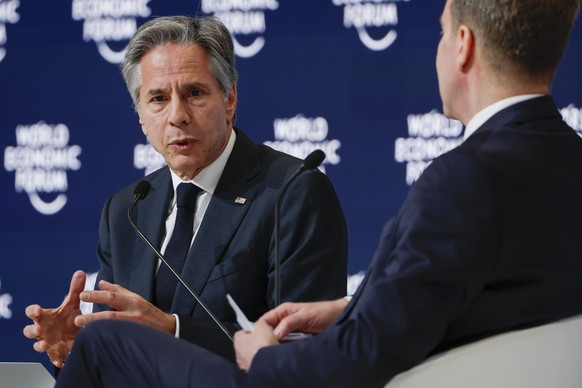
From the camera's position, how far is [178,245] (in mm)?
2891

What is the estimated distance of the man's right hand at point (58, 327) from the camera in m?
2.61

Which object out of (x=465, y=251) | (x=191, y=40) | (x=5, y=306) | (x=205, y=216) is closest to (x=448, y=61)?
(x=465, y=251)

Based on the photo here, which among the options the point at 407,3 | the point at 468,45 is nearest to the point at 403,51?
the point at 407,3

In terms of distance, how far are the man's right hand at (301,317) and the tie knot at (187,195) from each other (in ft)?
3.16

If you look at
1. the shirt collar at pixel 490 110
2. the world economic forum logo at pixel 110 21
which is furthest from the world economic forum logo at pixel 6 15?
the shirt collar at pixel 490 110

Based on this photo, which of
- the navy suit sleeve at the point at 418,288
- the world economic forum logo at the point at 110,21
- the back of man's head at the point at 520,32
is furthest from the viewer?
the world economic forum logo at the point at 110,21

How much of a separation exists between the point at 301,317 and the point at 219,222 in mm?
895

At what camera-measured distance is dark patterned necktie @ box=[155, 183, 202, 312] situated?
285 cm

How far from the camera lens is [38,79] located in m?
4.75

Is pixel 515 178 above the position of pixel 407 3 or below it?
below

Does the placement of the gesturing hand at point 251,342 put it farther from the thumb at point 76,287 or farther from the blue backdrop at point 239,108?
the blue backdrop at point 239,108

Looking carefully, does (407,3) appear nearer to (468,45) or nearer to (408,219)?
(468,45)

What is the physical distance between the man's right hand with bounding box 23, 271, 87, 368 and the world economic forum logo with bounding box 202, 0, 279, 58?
2.10 m

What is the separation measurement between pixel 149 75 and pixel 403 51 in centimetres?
162
